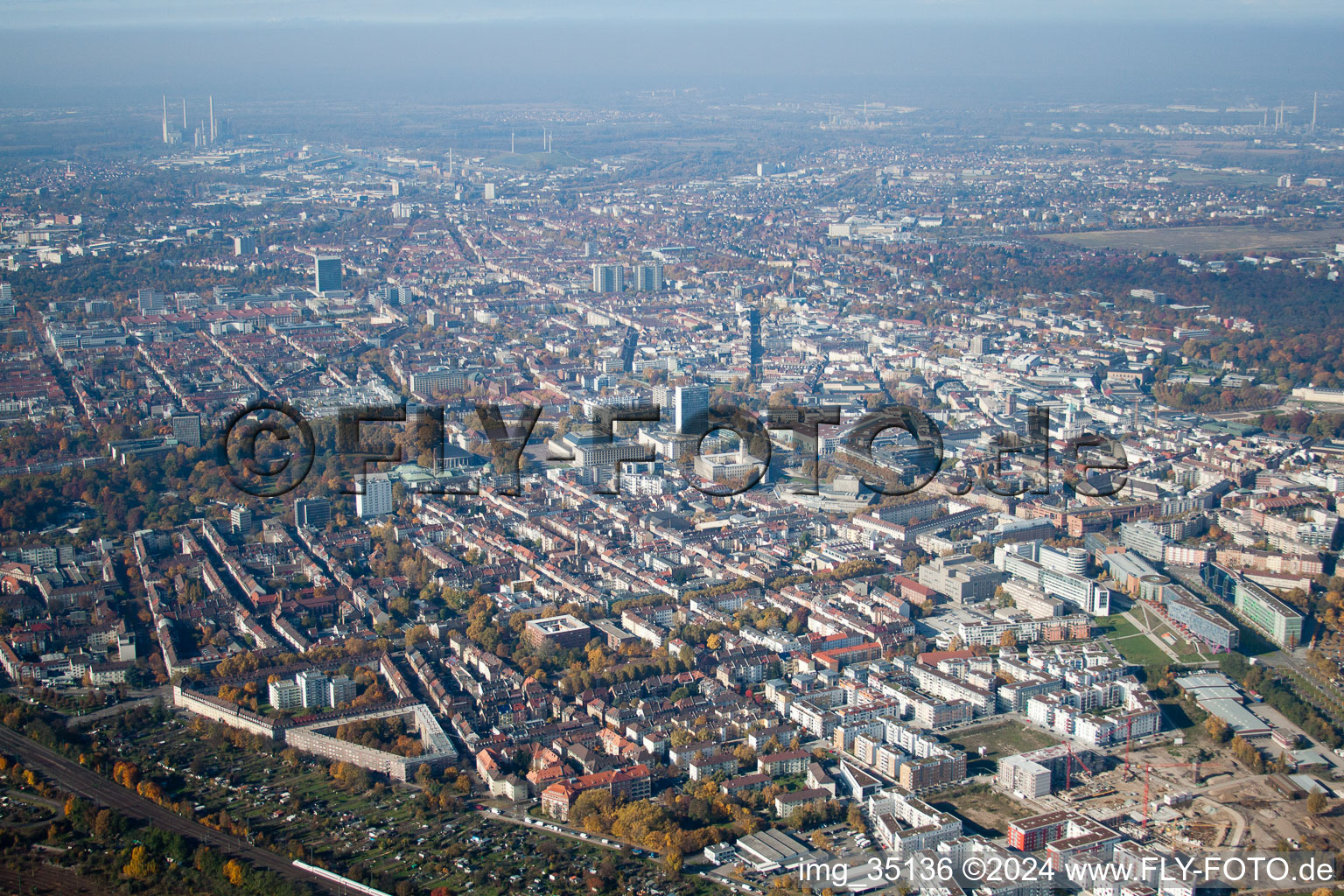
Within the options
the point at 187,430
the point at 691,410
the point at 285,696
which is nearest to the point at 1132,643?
the point at 285,696

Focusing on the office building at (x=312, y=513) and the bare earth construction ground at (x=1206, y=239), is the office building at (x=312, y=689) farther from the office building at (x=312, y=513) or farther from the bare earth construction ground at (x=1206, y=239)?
the bare earth construction ground at (x=1206, y=239)

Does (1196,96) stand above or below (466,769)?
above

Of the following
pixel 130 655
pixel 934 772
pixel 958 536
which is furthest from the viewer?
pixel 958 536

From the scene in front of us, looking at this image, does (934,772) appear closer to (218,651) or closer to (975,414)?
(218,651)

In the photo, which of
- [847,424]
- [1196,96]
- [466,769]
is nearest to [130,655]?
[466,769]

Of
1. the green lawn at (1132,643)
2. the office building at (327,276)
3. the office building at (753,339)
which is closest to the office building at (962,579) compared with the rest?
the green lawn at (1132,643)
